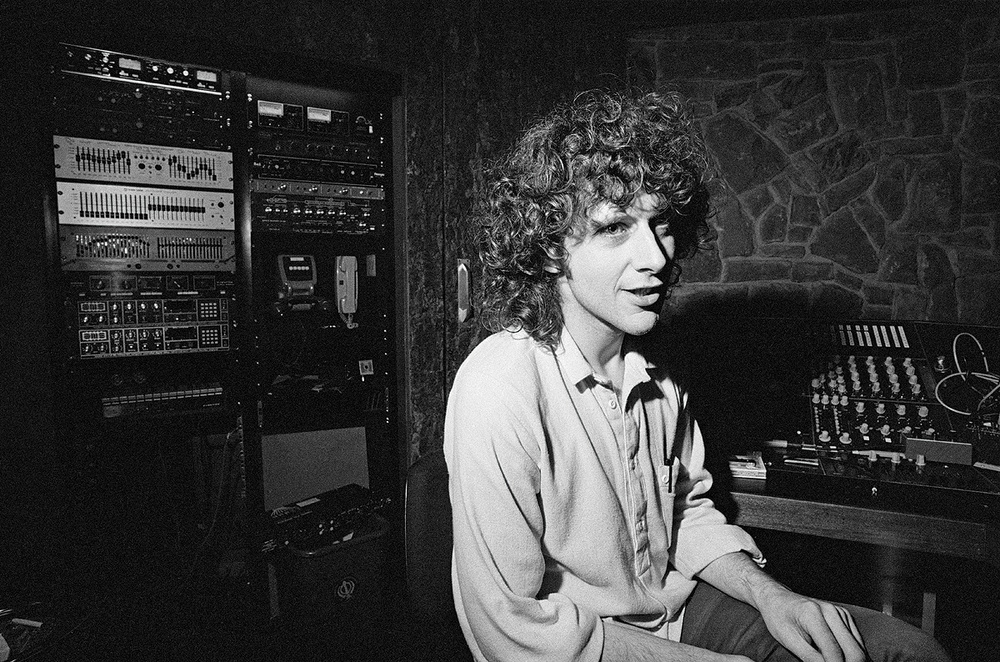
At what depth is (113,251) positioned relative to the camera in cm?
217

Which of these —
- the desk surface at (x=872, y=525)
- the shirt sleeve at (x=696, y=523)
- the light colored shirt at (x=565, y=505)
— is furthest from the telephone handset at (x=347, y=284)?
the desk surface at (x=872, y=525)

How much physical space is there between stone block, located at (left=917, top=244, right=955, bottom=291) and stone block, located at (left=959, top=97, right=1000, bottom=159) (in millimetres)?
439

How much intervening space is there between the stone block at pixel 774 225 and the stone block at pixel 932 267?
57 cm

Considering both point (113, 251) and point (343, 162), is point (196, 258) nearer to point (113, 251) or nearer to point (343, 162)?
point (113, 251)

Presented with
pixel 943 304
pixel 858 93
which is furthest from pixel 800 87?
pixel 943 304

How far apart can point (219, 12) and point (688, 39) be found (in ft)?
6.98

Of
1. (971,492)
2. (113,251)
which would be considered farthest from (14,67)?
(971,492)

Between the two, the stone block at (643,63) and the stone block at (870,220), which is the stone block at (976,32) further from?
the stone block at (643,63)

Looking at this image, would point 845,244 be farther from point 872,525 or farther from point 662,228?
point 662,228

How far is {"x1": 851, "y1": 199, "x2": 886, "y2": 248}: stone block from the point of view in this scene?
9.48 feet

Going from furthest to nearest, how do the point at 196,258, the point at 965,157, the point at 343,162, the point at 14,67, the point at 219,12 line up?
the point at 965,157, the point at 343,162, the point at 196,258, the point at 219,12, the point at 14,67

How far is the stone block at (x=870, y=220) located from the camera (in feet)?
9.48

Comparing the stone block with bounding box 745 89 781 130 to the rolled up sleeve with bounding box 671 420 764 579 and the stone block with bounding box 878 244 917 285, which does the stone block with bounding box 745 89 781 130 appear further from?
the rolled up sleeve with bounding box 671 420 764 579

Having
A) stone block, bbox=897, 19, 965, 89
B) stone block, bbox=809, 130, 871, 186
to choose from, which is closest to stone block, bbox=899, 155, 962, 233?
stone block, bbox=809, 130, 871, 186
